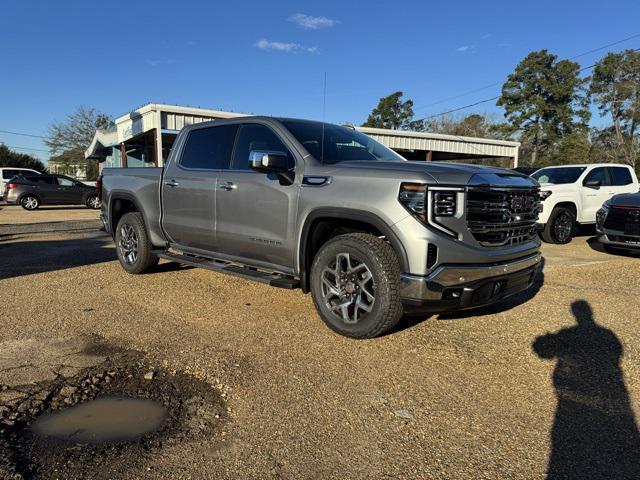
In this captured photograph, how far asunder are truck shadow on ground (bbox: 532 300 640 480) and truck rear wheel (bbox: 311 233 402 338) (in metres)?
1.33

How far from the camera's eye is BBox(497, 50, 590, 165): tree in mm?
53469

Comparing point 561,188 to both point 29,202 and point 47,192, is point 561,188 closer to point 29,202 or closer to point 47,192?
point 47,192

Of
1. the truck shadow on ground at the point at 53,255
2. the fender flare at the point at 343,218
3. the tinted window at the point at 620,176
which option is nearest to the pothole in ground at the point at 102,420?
the fender flare at the point at 343,218

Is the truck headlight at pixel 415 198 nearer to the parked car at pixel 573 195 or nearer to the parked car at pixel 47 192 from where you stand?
the parked car at pixel 573 195

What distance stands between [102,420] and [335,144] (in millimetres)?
3181

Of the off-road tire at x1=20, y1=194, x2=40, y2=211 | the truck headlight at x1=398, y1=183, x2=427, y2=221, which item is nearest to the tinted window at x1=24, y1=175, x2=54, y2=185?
the off-road tire at x1=20, y1=194, x2=40, y2=211

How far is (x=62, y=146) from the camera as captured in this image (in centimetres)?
5966

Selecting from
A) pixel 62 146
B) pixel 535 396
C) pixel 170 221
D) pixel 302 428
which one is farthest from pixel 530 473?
pixel 62 146

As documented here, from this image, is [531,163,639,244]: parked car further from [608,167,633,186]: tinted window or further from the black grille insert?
the black grille insert

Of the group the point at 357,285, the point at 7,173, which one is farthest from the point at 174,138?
the point at 357,285

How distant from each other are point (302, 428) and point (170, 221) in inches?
149

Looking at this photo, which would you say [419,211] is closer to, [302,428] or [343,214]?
[343,214]

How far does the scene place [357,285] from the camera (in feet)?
13.6

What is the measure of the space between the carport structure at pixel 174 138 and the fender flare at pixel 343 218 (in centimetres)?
1139
